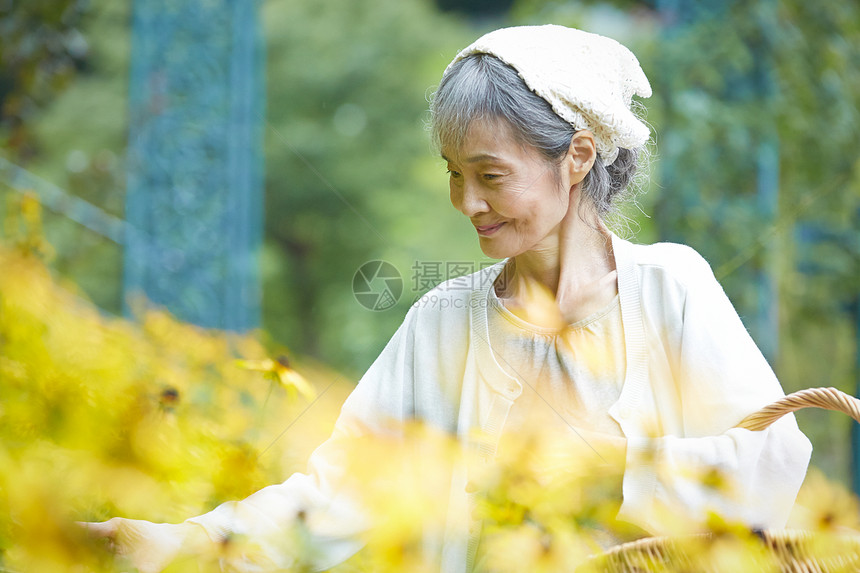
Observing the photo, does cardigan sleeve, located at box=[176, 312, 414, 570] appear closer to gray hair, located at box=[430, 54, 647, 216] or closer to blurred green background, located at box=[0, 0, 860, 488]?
blurred green background, located at box=[0, 0, 860, 488]

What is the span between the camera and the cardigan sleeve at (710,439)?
3.00 ft

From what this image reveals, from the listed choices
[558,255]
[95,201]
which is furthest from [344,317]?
[558,255]

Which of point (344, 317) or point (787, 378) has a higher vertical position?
point (787, 378)

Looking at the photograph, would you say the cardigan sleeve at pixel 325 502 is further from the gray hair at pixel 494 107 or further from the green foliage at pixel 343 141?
the green foliage at pixel 343 141

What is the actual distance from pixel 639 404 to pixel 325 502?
1.33 ft

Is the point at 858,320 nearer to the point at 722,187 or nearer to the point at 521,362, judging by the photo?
the point at 722,187

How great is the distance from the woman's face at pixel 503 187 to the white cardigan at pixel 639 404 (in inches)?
5.1

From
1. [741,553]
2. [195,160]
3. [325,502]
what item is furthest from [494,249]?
[195,160]

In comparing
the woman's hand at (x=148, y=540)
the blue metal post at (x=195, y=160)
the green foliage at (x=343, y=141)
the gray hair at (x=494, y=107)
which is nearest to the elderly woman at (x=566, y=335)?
the gray hair at (x=494, y=107)

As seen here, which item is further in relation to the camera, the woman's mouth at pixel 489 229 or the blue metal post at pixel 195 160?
the blue metal post at pixel 195 160

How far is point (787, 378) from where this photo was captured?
2537 mm

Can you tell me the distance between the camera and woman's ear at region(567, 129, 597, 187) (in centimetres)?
111

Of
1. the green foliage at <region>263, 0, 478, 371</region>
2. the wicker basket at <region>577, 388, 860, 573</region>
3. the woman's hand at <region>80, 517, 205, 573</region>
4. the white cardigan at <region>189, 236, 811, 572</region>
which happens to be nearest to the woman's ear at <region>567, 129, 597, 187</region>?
the white cardigan at <region>189, 236, 811, 572</region>

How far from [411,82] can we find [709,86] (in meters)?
5.66
